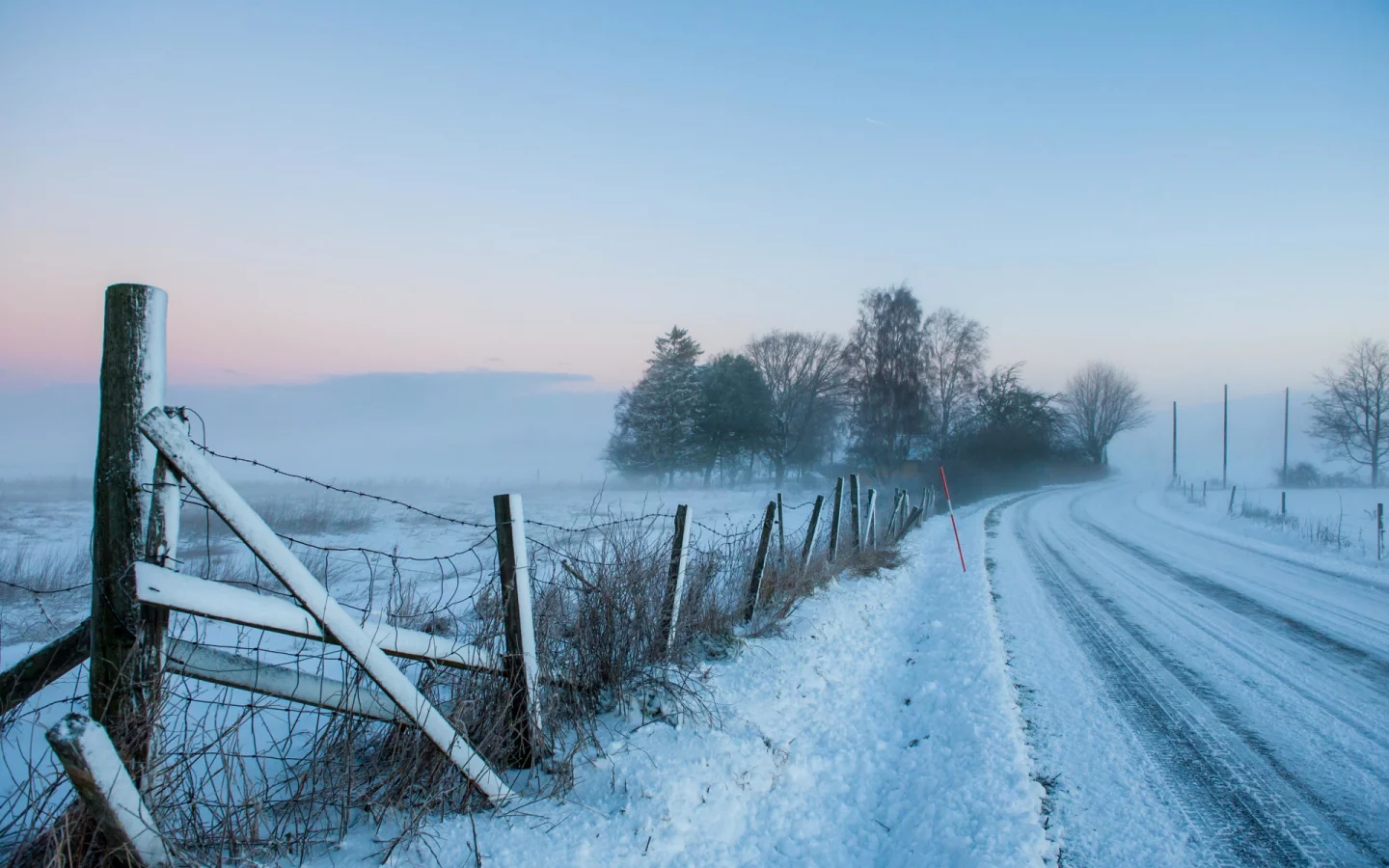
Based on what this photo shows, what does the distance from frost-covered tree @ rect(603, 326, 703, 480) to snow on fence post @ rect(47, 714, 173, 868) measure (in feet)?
127

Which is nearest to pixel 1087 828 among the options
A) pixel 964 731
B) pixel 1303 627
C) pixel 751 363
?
pixel 964 731

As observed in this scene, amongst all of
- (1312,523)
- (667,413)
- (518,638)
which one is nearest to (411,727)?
(518,638)

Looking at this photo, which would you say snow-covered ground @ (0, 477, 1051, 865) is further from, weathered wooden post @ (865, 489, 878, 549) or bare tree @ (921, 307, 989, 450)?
bare tree @ (921, 307, 989, 450)

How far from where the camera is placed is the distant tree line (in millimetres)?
40562

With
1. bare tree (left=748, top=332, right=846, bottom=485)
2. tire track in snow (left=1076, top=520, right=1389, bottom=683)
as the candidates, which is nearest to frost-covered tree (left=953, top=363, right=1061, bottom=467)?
bare tree (left=748, top=332, right=846, bottom=485)

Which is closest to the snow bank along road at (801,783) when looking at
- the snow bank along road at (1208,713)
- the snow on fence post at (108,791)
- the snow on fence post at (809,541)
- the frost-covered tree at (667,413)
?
the snow bank along road at (1208,713)

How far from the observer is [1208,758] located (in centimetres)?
436

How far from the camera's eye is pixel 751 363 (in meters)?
46.6

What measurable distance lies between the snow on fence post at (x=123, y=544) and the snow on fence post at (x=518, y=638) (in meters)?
1.39

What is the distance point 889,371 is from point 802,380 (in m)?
13.3

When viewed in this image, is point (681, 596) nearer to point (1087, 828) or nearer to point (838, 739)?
point (838, 739)

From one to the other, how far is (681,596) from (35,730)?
378 centimetres

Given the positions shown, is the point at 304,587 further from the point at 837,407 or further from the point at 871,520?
the point at 837,407

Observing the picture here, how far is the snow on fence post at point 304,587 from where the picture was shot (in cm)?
228
